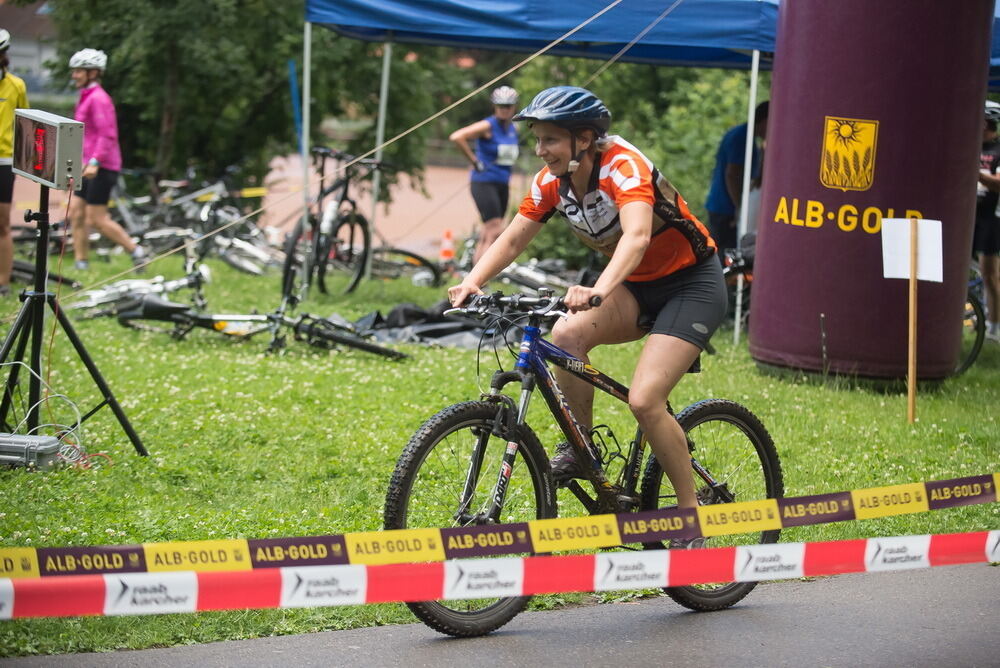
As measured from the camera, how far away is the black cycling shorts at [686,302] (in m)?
4.68

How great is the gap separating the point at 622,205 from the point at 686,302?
0.54 metres

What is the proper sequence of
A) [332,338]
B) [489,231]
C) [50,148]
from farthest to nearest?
1. [489,231]
2. [332,338]
3. [50,148]

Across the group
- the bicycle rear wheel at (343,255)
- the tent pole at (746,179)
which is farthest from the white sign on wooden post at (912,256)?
the bicycle rear wheel at (343,255)

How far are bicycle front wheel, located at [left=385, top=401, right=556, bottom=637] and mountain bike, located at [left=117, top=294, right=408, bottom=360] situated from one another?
5.01 m

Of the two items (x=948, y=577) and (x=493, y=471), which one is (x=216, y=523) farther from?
(x=948, y=577)

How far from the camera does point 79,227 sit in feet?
41.9

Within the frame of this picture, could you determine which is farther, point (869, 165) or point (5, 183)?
point (5, 183)

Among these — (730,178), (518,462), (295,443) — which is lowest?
(295,443)

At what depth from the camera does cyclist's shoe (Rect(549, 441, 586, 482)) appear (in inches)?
184

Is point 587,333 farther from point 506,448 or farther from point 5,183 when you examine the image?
point 5,183

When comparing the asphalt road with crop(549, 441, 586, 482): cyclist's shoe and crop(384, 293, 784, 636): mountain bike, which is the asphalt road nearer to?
crop(384, 293, 784, 636): mountain bike

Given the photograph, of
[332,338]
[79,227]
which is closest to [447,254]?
[79,227]

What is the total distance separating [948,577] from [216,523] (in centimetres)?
318

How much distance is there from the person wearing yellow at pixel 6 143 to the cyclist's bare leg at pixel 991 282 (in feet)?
26.1
